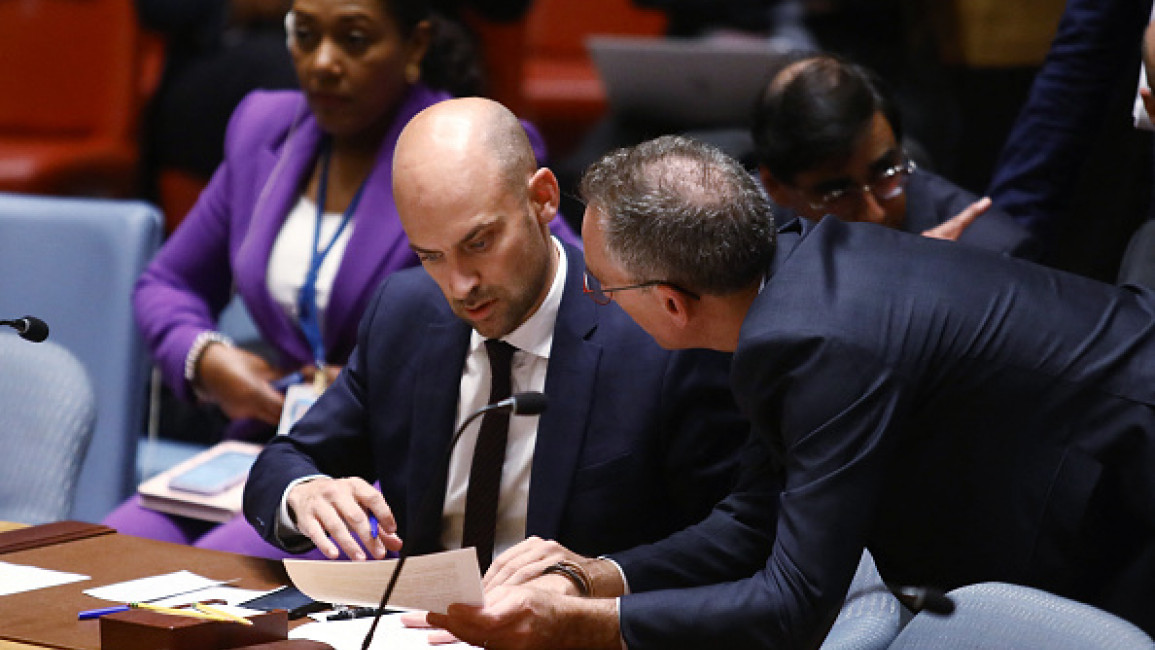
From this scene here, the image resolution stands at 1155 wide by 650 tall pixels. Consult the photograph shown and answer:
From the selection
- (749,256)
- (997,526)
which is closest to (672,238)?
(749,256)

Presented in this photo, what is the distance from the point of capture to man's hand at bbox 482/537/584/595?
78.3 inches

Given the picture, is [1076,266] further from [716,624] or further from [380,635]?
[380,635]

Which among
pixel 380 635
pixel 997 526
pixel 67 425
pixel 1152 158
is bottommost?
pixel 67 425

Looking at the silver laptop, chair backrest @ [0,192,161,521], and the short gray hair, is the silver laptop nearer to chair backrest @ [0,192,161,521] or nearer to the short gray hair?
chair backrest @ [0,192,161,521]

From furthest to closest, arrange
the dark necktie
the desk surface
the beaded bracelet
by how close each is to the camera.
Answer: the beaded bracelet → the dark necktie → the desk surface

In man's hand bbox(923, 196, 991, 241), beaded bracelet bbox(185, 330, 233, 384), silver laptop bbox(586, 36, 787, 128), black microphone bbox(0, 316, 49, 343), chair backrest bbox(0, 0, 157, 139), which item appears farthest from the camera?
chair backrest bbox(0, 0, 157, 139)

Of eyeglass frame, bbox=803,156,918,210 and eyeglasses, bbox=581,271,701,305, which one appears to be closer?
eyeglasses, bbox=581,271,701,305

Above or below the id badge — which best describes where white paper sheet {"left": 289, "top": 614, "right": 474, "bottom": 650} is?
above

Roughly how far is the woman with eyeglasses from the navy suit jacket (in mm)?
876

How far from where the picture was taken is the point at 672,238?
2.03 meters

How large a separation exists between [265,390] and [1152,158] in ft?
6.07

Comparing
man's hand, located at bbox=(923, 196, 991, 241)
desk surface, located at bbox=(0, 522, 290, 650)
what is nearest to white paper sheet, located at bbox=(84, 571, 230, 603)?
desk surface, located at bbox=(0, 522, 290, 650)

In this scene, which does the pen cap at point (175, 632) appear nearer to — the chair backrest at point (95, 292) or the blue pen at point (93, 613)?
the blue pen at point (93, 613)

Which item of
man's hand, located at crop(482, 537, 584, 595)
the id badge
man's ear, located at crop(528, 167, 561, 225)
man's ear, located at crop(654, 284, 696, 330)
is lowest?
the id badge
